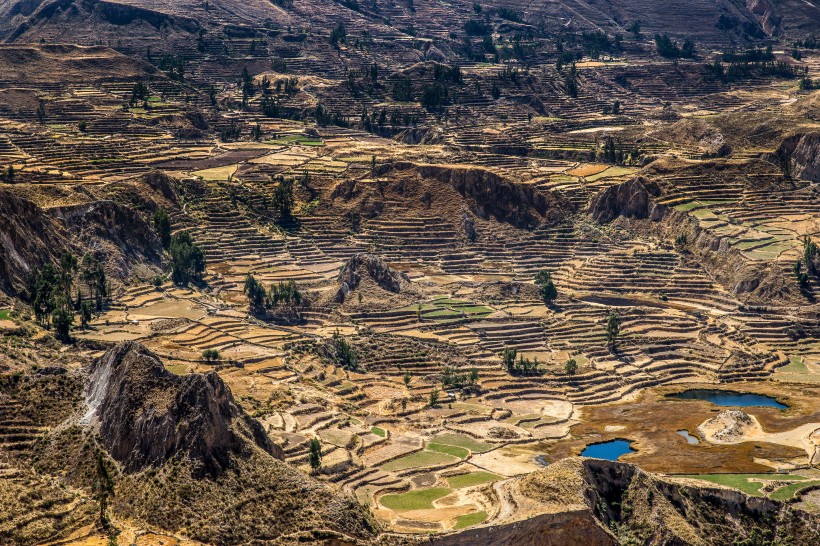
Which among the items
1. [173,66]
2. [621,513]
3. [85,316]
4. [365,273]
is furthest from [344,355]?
[173,66]

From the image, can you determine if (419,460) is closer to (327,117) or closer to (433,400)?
(433,400)

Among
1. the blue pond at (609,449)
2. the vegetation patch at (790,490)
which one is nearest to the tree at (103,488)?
the vegetation patch at (790,490)

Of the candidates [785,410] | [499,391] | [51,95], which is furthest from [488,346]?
[51,95]

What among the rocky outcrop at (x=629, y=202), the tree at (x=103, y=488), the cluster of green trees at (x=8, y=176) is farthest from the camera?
the rocky outcrop at (x=629, y=202)

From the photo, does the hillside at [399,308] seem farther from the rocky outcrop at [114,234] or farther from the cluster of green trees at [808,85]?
the cluster of green trees at [808,85]

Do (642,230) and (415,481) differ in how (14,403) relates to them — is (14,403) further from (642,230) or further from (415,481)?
(642,230)

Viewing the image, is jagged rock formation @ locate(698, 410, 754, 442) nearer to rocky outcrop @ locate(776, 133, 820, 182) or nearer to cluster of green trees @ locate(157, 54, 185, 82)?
rocky outcrop @ locate(776, 133, 820, 182)
